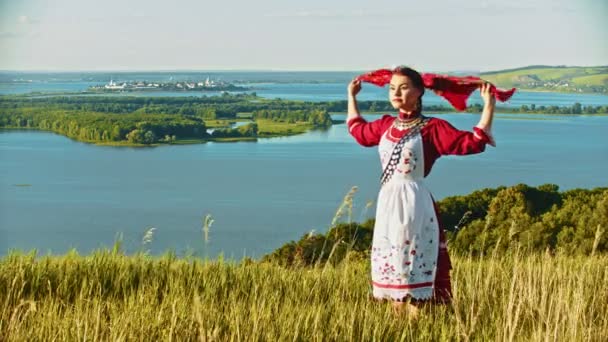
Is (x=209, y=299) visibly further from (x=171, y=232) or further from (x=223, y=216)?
(x=223, y=216)

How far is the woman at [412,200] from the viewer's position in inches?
179

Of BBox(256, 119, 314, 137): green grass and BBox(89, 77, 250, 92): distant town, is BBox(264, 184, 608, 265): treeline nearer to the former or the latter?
BBox(256, 119, 314, 137): green grass

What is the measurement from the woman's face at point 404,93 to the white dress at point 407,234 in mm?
175

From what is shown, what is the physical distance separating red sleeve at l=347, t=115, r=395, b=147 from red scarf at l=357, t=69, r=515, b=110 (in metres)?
0.24

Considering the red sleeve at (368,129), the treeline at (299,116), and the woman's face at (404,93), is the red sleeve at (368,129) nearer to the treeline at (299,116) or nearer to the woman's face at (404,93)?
the woman's face at (404,93)

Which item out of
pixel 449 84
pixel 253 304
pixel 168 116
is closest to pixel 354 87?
pixel 449 84

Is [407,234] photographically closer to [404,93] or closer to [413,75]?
[404,93]

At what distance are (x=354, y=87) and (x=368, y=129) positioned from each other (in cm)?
28

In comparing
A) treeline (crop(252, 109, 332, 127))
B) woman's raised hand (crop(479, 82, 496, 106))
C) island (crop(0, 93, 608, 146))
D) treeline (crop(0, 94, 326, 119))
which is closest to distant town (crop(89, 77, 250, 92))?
treeline (crop(0, 94, 326, 119))

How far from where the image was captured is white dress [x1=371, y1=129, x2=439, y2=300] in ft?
15.0

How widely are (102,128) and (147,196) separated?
37.8 m

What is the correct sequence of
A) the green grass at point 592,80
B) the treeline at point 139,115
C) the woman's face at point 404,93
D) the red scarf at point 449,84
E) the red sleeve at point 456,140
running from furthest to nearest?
the treeline at point 139,115 → the green grass at point 592,80 → the red scarf at point 449,84 → the woman's face at point 404,93 → the red sleeve at point 456,140

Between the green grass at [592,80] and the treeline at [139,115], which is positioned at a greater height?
the green grass at [592,80]

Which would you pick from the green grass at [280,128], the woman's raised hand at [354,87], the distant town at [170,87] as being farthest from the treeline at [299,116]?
the woman's raised hand at [354,87]
